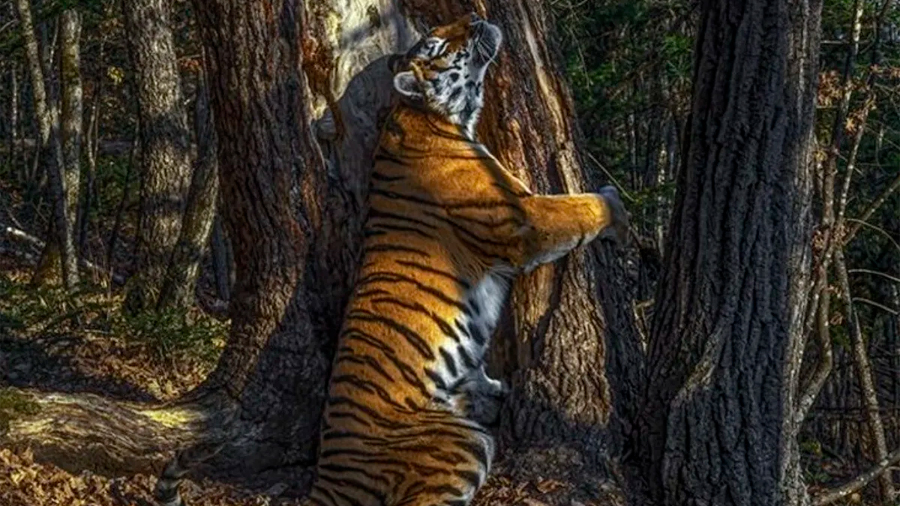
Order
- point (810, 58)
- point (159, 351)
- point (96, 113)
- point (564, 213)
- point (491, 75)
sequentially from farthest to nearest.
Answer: point (96, 113)
point (159, 351)
point (491, 75)
point (564, 213)
point (810, 58)

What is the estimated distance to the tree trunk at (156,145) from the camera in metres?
10.2

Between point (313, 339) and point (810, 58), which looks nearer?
point (810, 58)

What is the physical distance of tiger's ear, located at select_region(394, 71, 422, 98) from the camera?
5.57m

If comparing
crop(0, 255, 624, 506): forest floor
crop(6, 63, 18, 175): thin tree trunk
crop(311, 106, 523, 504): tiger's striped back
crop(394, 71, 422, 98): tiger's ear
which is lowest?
crop(0, 255, 624, 506): forest floor

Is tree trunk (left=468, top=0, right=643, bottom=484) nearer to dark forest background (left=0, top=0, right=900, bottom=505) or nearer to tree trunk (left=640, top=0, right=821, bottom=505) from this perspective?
dark forest background (left=0, top=0, right=900, bottom=505)

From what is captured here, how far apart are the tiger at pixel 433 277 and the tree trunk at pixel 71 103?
6.86m

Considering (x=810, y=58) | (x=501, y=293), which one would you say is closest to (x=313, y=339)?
(x=501, y=293)

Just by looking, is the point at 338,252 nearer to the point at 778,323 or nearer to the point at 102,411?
the point at 102,411

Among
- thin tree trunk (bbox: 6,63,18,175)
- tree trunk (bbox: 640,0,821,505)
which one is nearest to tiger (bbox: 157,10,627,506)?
tree trunk (bbox: 640,0,821,505)

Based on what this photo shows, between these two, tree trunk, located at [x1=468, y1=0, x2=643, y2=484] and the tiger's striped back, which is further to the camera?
tree trunk, located at [x1=468, y1=0, x2=643, y2=484]

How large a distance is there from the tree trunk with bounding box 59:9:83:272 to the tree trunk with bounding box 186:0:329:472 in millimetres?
6169

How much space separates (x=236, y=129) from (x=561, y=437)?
7.02ft

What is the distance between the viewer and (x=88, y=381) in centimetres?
827

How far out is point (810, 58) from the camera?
4.73m
